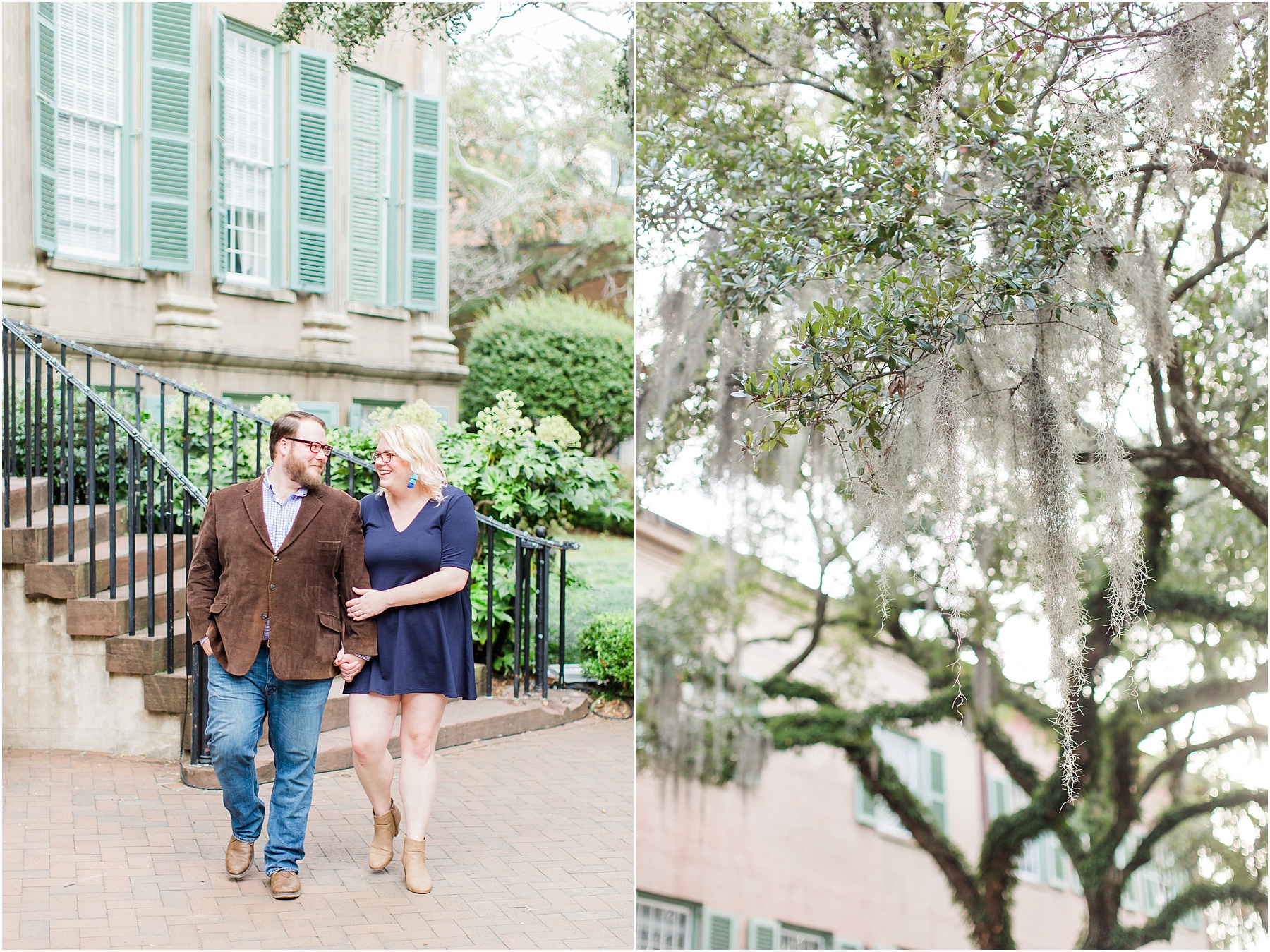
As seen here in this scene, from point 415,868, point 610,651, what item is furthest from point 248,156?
point 415,868

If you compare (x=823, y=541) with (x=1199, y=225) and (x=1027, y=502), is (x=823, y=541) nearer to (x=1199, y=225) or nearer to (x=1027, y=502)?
(x=1027, y=502)

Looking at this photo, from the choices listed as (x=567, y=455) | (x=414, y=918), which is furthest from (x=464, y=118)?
(x=414, y=918)

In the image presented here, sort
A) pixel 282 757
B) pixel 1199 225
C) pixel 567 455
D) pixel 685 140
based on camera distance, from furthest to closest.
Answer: pixel 567 455 → pixel 685 140 → pixel 1199 225 → pixel 282 757

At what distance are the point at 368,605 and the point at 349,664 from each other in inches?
7.2

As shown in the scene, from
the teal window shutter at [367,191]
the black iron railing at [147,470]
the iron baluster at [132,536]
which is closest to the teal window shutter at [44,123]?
the black iron railing at [147,470]

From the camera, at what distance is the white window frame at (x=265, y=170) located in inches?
271

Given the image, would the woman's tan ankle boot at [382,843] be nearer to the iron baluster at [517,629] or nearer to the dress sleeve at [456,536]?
the dress sleeve at [456,536]

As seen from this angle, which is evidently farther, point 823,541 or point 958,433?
point 823,541

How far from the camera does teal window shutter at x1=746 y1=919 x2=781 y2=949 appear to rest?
390 cm

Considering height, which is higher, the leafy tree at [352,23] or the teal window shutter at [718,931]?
the leafy tree at [352,23]

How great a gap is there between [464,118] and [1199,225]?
8799 mm

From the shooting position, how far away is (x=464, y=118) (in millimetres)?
11172

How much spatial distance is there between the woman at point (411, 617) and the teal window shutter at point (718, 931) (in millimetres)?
1190

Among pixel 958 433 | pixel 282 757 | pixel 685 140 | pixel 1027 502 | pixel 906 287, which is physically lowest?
pixel 282 757
